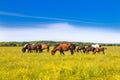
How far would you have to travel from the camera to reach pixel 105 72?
1393cm

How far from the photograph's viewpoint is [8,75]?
12273 millimetres

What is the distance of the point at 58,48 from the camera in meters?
35.8

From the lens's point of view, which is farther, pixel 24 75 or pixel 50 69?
pixel 50 69

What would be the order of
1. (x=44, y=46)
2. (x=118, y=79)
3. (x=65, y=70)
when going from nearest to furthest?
(x=118, y=79) → (x=65, y=70) → (x=44, y=46)

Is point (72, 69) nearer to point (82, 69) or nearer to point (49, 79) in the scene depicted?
point (82, 69)

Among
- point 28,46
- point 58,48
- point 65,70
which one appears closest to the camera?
point 65,70

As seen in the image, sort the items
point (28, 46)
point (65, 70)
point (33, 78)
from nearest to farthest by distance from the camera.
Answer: point (33, 78) → point (65, 70) → point (28, 46)

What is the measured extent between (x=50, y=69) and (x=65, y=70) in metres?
0.91

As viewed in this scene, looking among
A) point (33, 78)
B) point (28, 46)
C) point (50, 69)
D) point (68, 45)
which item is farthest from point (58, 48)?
point (33, 78)

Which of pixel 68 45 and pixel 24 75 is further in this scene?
pixel 68 45

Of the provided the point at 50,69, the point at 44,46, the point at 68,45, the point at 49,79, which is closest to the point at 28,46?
the point at 44,46

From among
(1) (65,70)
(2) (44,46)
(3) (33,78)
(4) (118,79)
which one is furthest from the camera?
(2) (44,46)

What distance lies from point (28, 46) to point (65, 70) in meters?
33.6

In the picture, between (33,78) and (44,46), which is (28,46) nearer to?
(44,46)
